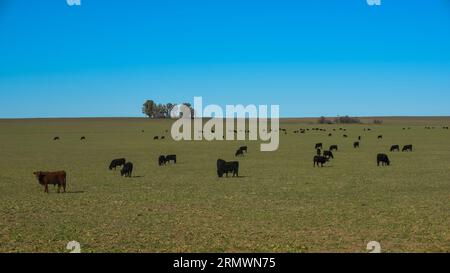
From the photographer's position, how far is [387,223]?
13688mm

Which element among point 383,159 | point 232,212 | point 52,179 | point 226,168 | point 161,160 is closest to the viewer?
point 232,212

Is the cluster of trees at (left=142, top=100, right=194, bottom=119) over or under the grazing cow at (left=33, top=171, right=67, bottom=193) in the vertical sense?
over

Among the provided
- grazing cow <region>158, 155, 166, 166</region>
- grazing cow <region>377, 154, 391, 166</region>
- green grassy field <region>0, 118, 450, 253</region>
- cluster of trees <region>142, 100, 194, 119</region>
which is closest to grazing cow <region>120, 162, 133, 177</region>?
green grassy field <region>0, 118, 450, 253</region>

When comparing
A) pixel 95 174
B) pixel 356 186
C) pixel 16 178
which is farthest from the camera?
pixel 95 174

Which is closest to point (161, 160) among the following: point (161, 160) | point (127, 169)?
point (161, 160)

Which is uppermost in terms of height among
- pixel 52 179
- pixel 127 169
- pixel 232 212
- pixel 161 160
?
pixel 161 160

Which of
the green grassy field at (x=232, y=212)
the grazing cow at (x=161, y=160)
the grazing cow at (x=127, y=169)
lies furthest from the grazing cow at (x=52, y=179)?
the grazing cow at (x=161, y=160)

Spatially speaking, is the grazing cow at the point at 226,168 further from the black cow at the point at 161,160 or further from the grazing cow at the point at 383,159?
the grazing cow at the point at 383,159

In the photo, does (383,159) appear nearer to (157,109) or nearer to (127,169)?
(127,169)

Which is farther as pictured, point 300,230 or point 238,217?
point 238,217

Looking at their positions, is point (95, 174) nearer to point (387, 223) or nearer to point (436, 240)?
point (387, 223)

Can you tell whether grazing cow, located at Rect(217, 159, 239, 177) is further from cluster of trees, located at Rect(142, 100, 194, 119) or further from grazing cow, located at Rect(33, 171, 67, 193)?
cluster of trees, located at Rect(142, 100, 194, 119)
